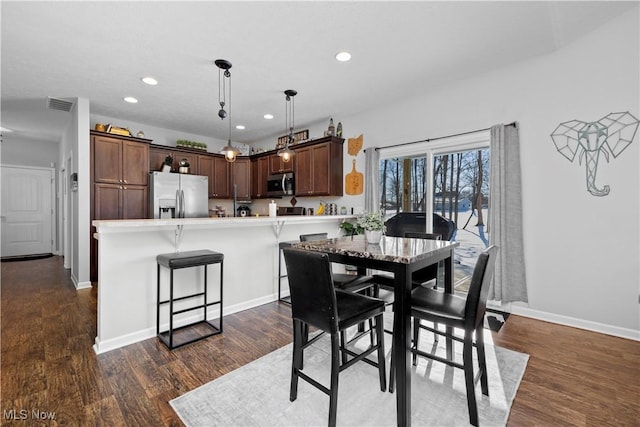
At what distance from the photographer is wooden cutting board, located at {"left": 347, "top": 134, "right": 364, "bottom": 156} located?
4855 millimetres

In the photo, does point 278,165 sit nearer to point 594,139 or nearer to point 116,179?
point 116,179

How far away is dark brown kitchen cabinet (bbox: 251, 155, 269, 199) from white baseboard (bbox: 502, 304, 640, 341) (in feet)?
16.3

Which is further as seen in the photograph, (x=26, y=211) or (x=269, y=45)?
(x=26, y=211)

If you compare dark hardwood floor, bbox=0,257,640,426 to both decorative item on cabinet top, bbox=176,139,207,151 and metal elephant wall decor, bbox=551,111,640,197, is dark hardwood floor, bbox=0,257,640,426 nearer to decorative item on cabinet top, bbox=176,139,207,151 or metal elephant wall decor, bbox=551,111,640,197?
metal elephant wall decor, bbox=551,111,640,197

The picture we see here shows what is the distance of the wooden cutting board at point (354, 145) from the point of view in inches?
191

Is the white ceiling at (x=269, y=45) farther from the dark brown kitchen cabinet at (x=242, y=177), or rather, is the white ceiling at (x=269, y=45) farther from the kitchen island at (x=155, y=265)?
the dark brown kitchen cabinet at (x=242, y=177)

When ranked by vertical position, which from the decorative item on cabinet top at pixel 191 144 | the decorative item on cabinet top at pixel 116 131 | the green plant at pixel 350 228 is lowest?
the green plant at pixel 350 228

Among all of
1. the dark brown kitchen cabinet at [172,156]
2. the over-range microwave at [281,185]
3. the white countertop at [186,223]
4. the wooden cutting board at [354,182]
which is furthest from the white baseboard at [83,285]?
the wooden cutting board at [354,182]

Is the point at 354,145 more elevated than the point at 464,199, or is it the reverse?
the point at 354,145

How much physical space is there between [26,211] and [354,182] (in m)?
7.71

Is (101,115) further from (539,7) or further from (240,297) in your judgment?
(539,7)

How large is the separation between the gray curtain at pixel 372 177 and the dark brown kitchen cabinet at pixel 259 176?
257 cm

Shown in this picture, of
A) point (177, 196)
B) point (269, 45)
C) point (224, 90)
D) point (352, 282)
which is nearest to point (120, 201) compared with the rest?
A: point (177, 196)

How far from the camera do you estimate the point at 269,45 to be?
2.88 meters
